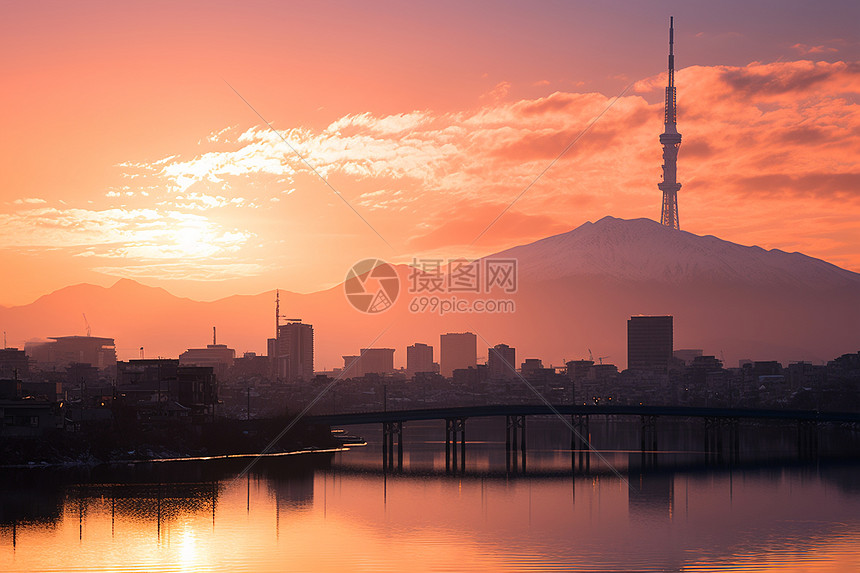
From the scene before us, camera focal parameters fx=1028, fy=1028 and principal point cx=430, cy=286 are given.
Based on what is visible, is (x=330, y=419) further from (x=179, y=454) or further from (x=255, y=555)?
(x=255, y=555)

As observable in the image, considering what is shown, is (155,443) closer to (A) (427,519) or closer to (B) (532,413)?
(A) (427,519)

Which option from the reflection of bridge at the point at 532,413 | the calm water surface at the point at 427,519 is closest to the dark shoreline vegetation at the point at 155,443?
the reflection of bridge at the point at 532,413

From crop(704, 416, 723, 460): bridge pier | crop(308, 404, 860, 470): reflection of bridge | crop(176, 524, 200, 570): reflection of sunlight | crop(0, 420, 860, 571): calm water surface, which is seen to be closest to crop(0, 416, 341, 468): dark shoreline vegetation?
crop(308, 404, 860, 470): reflection of bridge

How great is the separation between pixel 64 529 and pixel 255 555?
1740cm

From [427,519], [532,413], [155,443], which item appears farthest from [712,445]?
[427,519]

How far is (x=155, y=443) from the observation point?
432 feet

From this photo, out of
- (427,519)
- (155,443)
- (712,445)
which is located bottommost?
(712,445)

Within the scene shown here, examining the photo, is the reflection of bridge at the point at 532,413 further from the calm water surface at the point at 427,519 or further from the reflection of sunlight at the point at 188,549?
the reflection of sunlight at the point at 188,549

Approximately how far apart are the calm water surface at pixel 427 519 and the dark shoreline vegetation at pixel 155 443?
800 cm

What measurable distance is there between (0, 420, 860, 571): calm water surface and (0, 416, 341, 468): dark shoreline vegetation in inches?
315

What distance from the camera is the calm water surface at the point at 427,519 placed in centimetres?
6462

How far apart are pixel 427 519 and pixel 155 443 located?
58.9 metres

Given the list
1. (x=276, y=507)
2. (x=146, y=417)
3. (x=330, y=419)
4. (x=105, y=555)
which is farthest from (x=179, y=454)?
(x=105, y=555)

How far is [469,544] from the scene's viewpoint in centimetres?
7138
